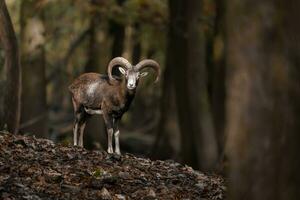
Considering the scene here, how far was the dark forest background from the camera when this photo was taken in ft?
26.9

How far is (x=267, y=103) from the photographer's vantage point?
8.16m

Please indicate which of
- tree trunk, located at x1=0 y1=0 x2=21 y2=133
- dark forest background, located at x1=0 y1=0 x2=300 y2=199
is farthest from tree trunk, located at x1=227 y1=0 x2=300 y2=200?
tree trunk, located at x1=0 y1=0 x2=21 y2=133

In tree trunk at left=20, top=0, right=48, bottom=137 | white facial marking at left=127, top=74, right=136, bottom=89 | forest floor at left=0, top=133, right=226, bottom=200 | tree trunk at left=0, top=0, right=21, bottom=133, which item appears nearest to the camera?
forest floor at left=0, top=133, right=226, bottom=200

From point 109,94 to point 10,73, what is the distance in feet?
7.47

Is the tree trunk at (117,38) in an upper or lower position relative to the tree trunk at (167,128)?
upper

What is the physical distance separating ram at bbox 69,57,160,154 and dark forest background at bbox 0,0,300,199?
1.43 m

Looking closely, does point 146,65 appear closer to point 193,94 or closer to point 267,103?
point 193,94

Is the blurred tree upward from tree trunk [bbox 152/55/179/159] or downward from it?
upward

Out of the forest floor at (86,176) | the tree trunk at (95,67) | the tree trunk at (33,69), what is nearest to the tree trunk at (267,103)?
the forest floor at (86,176)

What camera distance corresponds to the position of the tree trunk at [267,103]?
8.16m

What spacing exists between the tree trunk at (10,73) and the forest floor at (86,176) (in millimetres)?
1633

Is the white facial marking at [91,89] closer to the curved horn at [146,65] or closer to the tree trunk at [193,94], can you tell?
the curved horn at [146,65]

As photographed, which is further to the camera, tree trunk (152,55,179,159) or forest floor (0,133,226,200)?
Result: tree trunk (152,55,179,159)

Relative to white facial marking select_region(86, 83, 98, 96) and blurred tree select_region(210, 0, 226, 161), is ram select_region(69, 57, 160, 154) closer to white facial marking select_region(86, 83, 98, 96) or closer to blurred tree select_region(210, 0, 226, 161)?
white facial marking select_region(86, 83, 98, 96)
